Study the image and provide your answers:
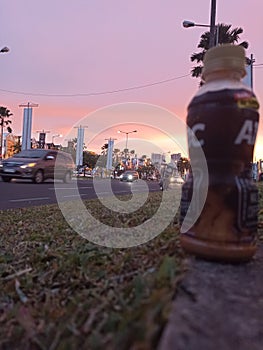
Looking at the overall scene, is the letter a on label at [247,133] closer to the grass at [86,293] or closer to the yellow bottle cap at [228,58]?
the yellow bottle cap at [228,58]

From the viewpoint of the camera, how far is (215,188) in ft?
6.88

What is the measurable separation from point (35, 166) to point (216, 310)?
16096 mm

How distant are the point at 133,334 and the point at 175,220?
2.70 meters

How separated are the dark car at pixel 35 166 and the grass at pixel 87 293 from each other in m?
13.4

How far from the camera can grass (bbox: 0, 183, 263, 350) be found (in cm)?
139

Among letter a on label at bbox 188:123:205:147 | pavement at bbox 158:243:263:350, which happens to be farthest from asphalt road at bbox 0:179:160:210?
pavement at bbox 158:243:263:350

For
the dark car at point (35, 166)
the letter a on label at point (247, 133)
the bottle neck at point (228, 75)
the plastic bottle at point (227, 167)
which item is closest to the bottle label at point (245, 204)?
the plastic bottle at point (227, 167)

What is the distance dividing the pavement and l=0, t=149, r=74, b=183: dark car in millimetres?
15402

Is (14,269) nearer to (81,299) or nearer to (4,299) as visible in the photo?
(4,299)

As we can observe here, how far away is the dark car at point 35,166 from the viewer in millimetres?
16531

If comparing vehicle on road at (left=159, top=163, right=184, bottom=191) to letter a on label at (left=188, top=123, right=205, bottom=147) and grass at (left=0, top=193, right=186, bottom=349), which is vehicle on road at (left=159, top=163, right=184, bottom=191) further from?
letter a on label at (left=188, top=123, right=205, bottom=147)

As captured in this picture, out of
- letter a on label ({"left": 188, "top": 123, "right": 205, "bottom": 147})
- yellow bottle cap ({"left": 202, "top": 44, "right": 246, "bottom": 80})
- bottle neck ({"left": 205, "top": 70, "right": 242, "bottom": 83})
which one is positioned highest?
yellow bottle cap ({"left": 202, "top": 44, "right": 246, "bottom": 80})

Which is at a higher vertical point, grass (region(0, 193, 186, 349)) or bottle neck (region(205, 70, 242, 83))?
bottle neck (region(205, 70, 242, 83))

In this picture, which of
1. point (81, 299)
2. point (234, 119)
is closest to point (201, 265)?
point (81, 299)
